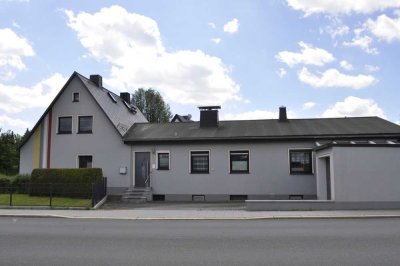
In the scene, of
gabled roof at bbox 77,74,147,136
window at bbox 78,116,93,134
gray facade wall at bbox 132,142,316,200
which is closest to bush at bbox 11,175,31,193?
window at bbox 78,116,93,134

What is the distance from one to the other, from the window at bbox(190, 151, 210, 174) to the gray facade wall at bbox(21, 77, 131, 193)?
397 cm

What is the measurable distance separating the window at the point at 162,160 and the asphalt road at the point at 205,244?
10970 millimetres

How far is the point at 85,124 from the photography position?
26.0 meters

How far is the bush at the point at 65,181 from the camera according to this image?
22.0m

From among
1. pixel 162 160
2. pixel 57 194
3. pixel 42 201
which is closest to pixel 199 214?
pixel 162 160

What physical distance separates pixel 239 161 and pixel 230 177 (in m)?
1.11

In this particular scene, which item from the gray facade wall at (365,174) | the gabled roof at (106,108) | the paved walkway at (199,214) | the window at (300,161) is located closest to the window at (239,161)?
the window at (300,161)

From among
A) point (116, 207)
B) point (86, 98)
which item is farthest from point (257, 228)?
point (86, 98)

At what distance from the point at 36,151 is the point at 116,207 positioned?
9.13 m

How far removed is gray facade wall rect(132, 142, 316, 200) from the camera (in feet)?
74.8

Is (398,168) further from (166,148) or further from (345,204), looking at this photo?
(166,148)

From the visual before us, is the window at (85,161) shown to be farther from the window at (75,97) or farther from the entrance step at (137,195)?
the window at (75,97)

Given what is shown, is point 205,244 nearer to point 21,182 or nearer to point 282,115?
point 21,182

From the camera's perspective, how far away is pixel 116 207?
20.2 m
